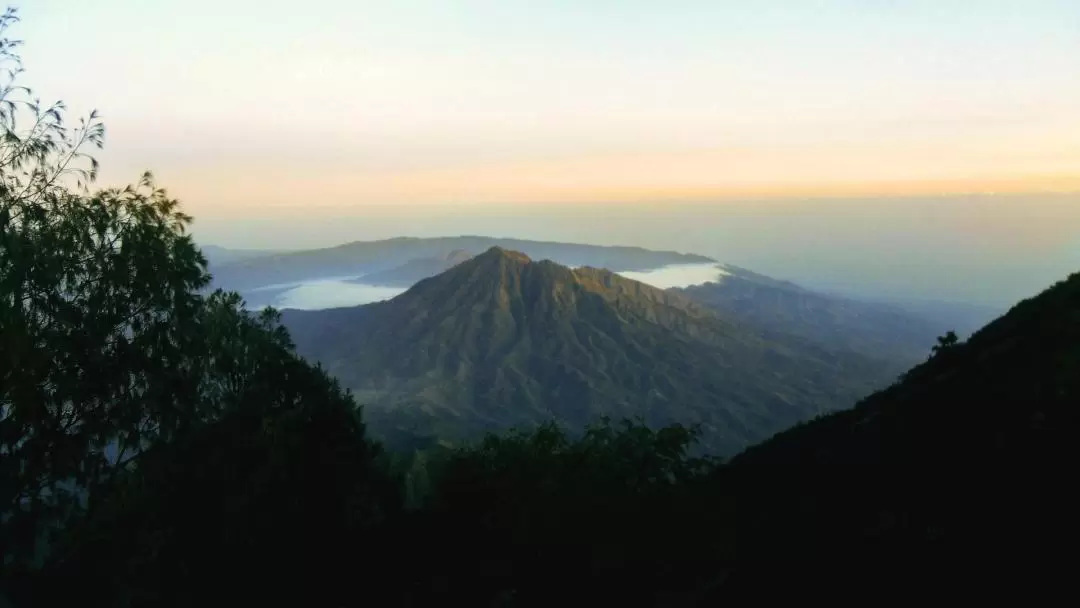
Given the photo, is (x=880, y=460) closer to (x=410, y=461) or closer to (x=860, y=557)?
(x=860, y=557)

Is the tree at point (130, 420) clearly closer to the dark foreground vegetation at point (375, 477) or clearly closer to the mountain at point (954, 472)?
the dark foreground vegetation at point (375, 477)

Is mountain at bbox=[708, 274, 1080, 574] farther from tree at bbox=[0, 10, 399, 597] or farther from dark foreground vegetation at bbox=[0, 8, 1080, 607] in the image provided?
tree at bbox=[0, 10, 399, 597]

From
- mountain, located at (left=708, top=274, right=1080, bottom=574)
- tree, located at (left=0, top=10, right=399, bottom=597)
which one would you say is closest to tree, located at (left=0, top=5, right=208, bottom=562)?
tree, located at (left=0, top=10, right=399, bottom=597)

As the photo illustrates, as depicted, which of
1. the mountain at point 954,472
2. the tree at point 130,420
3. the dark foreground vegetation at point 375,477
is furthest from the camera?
the tree at point 130,420

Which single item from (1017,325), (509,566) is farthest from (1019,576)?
(1017,325)

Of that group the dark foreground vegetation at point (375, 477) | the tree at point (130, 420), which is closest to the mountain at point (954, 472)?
the dark foreground vegetation at point (375, 477)

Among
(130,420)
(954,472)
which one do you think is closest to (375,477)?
(130,420)
